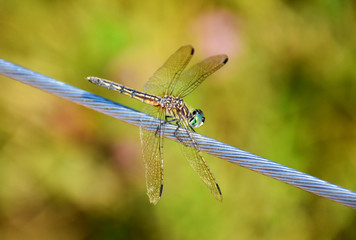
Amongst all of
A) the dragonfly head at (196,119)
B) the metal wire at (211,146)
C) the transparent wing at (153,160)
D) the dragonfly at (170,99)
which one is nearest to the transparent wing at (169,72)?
the dragonfly at (170,99)

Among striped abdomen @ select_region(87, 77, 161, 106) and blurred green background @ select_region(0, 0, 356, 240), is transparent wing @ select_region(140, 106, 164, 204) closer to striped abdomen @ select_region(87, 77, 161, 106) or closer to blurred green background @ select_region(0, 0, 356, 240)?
striped abdomen @ select_region(87, 77, 161, 106)

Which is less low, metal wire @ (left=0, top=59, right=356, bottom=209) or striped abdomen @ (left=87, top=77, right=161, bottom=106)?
striped abdomen @ (left=87, top=77, right=161, bottom=106)

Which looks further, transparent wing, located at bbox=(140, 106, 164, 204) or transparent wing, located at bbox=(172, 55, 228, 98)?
transparent wing, located at bbox=(172, 55, 228, 98)

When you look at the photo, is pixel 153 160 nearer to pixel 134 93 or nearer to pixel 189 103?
pixel 134 93

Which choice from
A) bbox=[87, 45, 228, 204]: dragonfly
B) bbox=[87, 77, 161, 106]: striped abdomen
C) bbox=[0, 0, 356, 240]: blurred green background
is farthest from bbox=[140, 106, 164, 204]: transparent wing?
bbox=[0, 0, 356, 240]: blurred green background

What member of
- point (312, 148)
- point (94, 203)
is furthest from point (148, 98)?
point (312, 148)

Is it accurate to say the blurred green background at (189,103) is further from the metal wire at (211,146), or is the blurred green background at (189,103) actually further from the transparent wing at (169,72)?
the metal wire at (211,146)

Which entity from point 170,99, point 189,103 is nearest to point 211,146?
point 170,99
